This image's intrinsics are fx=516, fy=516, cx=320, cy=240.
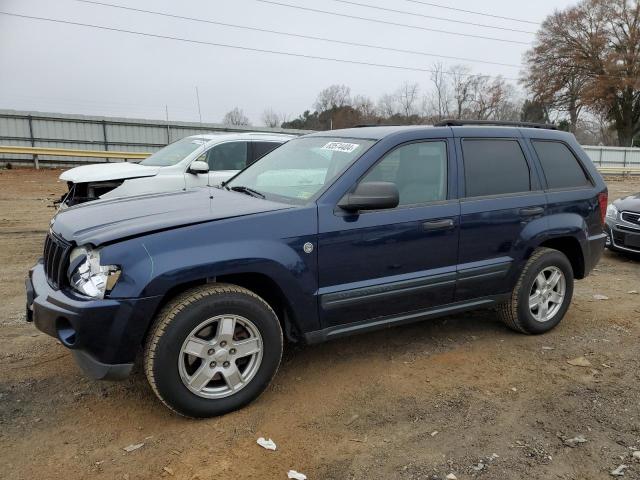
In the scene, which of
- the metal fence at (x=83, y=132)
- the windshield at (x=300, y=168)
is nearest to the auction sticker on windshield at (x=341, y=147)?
the windshield at (x=300, y=168)

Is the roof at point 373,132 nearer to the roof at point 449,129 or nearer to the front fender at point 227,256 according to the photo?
the roof at point 449,129

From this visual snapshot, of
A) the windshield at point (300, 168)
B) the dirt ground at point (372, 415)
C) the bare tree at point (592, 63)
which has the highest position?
the bare tree at point (592, 63)

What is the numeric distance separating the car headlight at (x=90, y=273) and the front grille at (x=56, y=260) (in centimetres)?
5

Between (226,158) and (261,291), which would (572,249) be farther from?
(226,158)

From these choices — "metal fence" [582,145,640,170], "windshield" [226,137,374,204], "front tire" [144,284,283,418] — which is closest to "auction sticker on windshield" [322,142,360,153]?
"windshield" [226,137,374,204]

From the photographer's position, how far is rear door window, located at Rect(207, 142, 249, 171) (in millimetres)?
8094

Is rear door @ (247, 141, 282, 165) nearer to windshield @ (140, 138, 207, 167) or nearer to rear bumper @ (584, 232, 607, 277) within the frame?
windshield @ (140, 138, 207, 167)

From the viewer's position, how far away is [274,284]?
322 cm

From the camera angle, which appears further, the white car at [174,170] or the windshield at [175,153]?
the windshield at [175,153]

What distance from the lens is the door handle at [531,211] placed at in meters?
4.21

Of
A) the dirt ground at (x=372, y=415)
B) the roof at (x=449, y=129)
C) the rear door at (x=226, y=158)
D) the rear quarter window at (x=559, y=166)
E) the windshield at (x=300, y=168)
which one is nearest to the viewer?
the dirt ground at (x=372, y=415)

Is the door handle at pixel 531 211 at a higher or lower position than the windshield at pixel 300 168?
lower

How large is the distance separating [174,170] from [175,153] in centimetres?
78

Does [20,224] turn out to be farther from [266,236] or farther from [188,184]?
[266,236]
